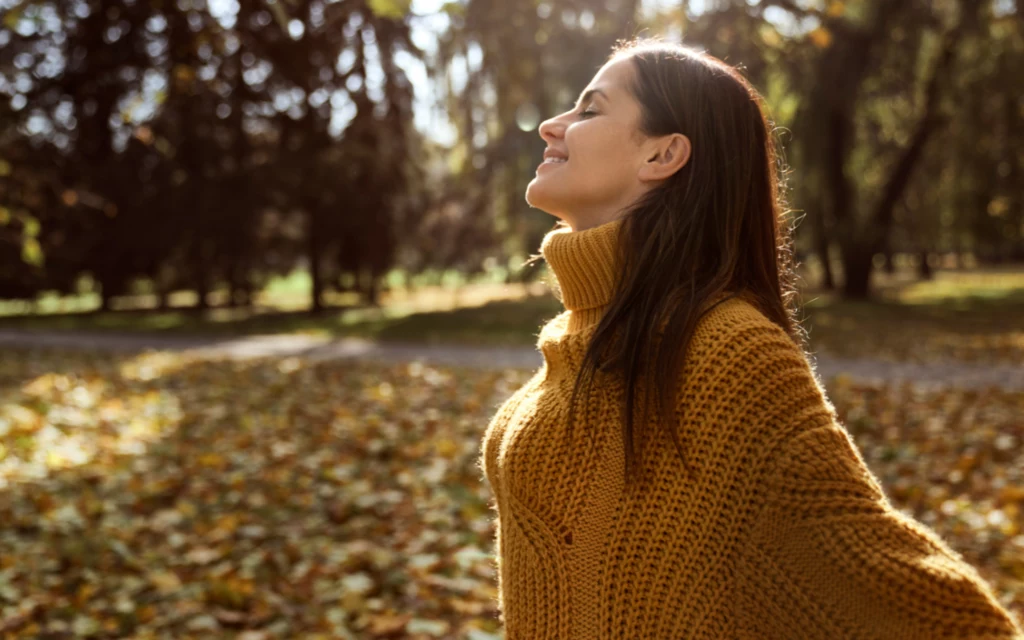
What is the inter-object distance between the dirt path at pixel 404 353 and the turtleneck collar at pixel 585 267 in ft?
24.0

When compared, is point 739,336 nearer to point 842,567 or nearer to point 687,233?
point 687,233

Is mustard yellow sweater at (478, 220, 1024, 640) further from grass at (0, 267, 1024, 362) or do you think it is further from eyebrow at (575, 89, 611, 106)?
grass at (0, 267, 1024, 362)

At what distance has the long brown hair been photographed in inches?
51.4

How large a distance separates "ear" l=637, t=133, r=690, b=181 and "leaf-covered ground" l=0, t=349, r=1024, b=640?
2.17m

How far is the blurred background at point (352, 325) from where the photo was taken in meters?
3.79

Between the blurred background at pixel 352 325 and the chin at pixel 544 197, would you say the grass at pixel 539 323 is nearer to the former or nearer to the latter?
the blurred background at pixel 352 325

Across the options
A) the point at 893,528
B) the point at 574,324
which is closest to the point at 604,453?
the point at 574,324

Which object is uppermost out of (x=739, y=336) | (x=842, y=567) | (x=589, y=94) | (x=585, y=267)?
(x=589, y=94)

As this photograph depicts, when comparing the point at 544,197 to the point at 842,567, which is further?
the point at 544,197

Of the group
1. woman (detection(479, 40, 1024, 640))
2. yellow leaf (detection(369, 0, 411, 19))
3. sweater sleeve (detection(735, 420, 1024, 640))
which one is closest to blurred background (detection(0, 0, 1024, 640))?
yellow leaf (detection(369, 0, 411, 19))

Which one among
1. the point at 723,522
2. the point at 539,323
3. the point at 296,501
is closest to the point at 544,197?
the point at 723,522

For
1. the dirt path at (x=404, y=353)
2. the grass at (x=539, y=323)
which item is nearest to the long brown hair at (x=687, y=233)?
the dirt path at (x=404, y=353)

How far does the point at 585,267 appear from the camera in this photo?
1.46m

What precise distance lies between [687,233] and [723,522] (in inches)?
18.4
